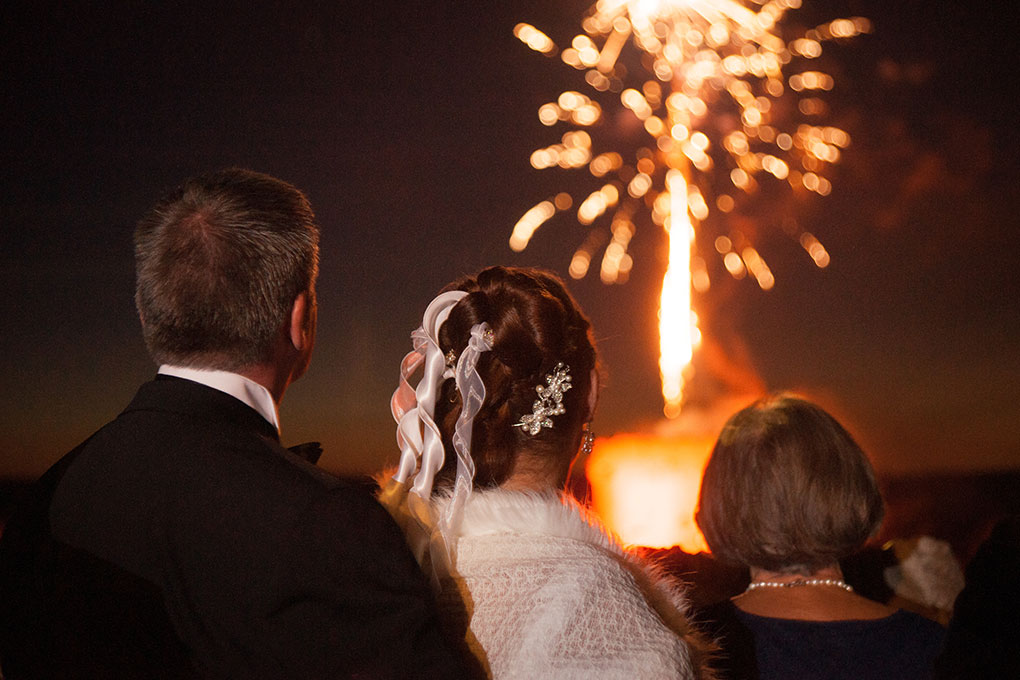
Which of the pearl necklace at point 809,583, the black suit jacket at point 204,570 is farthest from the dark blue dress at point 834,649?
the black suit jacket at point 204,570

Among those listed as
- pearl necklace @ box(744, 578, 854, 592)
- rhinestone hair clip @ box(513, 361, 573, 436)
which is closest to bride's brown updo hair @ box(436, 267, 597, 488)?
rhinestone hair clip @ box(513, 361, 573, 436)

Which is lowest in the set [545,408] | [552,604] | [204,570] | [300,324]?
[552,604]

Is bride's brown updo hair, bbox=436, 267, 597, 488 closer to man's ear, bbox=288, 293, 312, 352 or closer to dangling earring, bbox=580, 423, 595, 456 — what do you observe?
dangling earring, bbox=580, 423, 595, 456

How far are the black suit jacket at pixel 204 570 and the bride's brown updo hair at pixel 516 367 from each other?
426 mm

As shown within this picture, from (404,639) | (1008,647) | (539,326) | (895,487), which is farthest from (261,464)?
(895,487)

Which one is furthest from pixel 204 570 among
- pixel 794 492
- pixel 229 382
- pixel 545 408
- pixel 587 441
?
pixel 794 492

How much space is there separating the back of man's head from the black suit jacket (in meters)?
0.12

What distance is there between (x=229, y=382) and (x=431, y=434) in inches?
16.8

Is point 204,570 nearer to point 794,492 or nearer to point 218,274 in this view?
point 218,274

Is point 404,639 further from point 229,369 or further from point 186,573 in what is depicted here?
point 229,369

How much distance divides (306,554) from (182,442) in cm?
24

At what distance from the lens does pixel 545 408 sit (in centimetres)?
153

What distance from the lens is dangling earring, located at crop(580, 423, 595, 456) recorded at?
1717 mm

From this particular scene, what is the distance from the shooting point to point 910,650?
1.67 m
